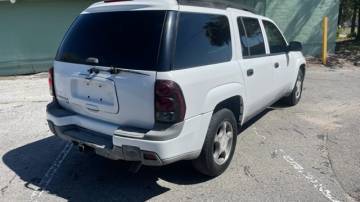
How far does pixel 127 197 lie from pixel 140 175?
0.52 metres

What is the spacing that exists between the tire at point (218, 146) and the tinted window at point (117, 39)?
1.06 metres

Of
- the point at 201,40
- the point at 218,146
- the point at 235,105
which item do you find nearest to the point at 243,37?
the point at 235,105

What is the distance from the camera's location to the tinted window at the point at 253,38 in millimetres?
4629

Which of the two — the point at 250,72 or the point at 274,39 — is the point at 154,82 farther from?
the point at 274,39

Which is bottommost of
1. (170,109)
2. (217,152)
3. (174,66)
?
(217,152)

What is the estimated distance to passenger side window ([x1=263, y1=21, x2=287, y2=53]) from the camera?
5580mm

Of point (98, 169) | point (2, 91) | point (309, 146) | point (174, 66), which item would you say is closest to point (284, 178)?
point (309, 146)

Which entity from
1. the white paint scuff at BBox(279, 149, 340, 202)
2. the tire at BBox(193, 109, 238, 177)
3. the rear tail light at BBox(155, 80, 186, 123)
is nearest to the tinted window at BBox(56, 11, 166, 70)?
the rear tail light at BBox(155, 80, 186, 123)

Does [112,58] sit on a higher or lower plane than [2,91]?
higher

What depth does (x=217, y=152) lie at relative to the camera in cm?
407

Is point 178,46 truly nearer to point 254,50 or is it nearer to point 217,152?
point 217,152

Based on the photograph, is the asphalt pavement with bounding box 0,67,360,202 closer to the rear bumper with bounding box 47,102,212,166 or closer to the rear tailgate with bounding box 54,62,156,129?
the rear bumper with bounding box 47,102,212,166

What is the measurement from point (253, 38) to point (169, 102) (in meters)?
2.25

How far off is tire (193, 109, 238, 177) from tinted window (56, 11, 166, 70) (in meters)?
1.06
